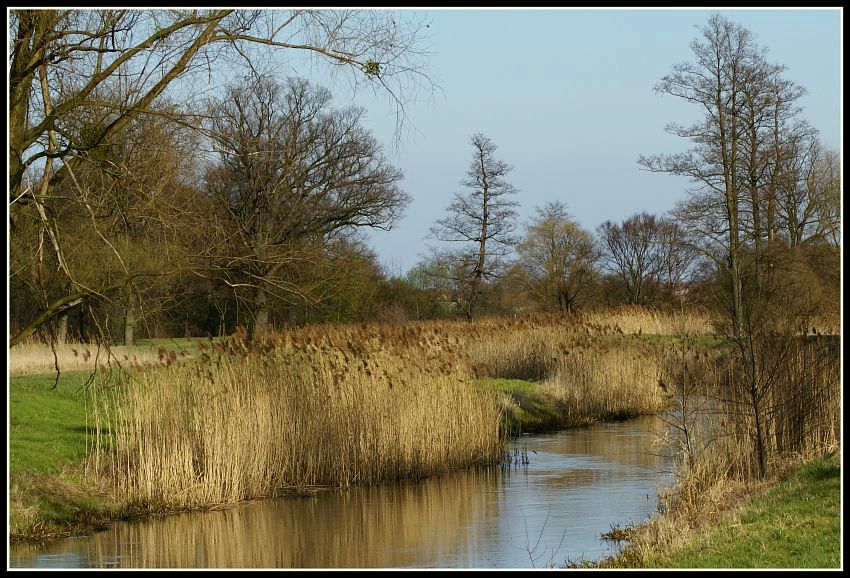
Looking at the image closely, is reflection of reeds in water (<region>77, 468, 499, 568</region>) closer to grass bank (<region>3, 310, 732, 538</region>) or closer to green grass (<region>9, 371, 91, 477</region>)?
grass bank (<region>3, 310, 732, 538</region>)

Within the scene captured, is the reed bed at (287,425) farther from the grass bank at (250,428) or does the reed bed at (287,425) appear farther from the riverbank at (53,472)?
the riverbank at (53,472)

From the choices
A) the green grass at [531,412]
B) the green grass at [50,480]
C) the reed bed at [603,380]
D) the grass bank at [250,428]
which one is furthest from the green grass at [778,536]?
the reed bed at [603,380]

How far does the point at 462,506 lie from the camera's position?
11367 mm

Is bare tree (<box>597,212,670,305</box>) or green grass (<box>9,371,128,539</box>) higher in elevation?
bare tree (<box>597,212,670,305</box>)

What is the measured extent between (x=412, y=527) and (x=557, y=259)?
3352 cm

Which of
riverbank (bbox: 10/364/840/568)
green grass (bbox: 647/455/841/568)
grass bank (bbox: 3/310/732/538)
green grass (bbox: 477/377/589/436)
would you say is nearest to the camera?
green grass (bbox: 647/455/841/568)

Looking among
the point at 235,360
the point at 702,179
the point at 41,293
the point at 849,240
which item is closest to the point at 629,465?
the point at 235,360

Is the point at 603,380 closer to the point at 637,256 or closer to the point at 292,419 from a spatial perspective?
the point at 292,419

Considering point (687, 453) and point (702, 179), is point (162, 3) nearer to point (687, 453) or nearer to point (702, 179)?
point (687, 453)

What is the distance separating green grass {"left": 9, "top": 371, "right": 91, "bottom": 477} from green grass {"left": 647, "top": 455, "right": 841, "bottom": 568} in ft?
20.7

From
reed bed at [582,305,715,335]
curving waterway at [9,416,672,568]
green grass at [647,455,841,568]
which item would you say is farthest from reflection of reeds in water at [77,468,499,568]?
reed bed at [582,305,715,335]

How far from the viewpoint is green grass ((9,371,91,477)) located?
1124 cm

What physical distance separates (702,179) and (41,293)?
2418 centimetres

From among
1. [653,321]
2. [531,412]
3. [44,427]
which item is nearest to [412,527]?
[44,427]
